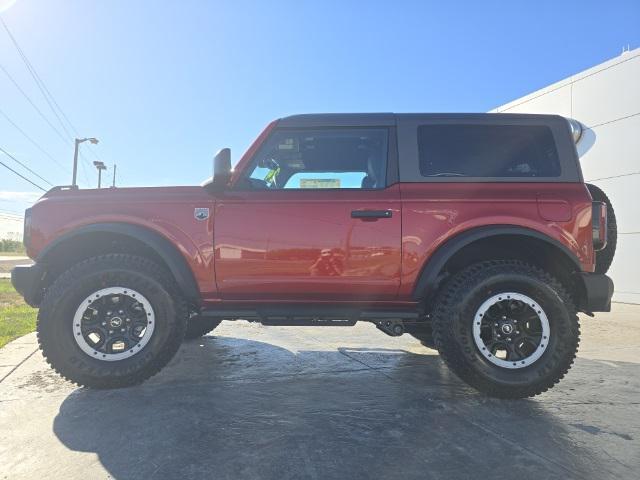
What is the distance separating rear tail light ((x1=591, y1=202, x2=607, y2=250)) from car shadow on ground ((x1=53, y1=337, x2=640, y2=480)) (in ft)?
3.74

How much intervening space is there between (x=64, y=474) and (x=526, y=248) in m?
3.26

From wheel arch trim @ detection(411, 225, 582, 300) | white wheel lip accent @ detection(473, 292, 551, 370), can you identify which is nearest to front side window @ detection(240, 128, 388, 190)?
wheel arch trim @ detection(411, 225, 582, 300)

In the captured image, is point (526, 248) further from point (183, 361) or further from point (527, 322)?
point (183, 361)

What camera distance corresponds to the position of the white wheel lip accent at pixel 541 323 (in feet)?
10.2

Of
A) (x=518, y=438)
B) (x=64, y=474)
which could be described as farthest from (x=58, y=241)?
(x=518, y=438)

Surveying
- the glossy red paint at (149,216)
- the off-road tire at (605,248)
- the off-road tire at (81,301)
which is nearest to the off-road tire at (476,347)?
the off-road tire at (605,248)

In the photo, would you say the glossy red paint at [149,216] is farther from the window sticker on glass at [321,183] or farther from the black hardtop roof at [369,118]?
the black hardtop roof at [369,118]

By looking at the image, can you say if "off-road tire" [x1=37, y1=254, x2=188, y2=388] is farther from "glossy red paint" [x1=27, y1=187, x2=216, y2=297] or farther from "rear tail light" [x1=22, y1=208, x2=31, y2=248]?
"rear tail light" [x1=22, y1=208, x2=31, y2=248]

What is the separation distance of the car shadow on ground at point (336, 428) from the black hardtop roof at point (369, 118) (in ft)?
6.75

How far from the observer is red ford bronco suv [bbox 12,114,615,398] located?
10.3ft

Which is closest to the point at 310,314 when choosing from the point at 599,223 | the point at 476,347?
the point at 476,347

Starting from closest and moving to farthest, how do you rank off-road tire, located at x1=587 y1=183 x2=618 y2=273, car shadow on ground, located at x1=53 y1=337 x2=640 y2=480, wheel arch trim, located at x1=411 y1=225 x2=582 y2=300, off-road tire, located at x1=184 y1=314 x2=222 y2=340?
car shadow on ground, located at x1=53 y1=337 x2=640 y2=480 < wheel arch trim, located at x1=411 y1=225 x2=582 y2=300 < off-road tire, located at x1=587 y1=183 x2=618 y2=273 < off-road tire, located at x1=184 y1=314 x2=222 y2=340

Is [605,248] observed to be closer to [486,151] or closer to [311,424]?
[486,151]

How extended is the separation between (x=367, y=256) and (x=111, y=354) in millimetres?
1974
